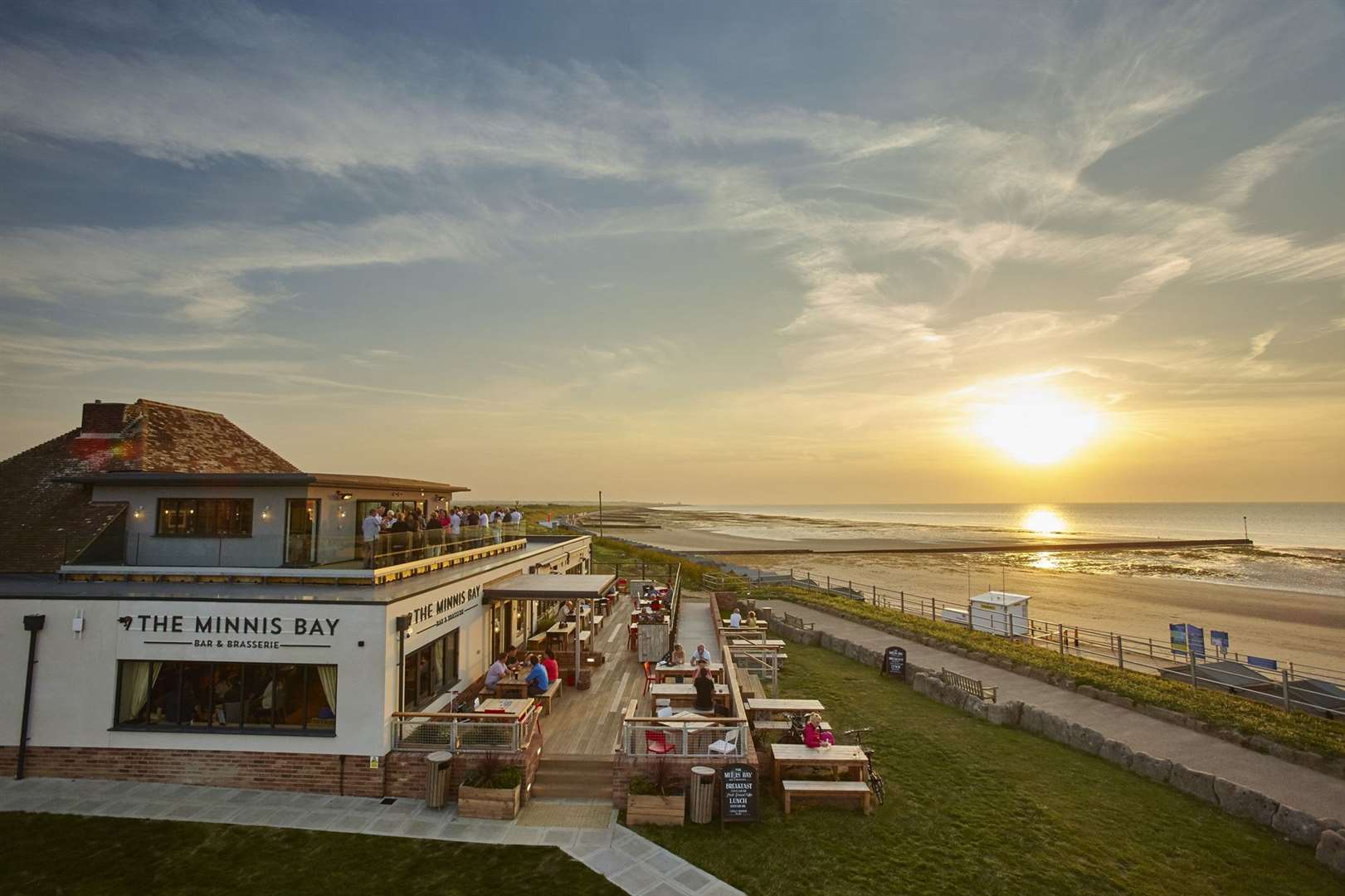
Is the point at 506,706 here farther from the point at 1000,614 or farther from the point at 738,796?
the point at 1000,614

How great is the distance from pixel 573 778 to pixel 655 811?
2.16 m

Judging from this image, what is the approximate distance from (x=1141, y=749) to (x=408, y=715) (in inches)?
624

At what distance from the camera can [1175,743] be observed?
15117mm

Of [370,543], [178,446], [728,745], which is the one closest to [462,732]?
[370,543]

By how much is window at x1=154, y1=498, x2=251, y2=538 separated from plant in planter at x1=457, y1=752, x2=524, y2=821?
922cm

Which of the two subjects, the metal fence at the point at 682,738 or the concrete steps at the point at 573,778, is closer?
the metal fence at the point at 682,738

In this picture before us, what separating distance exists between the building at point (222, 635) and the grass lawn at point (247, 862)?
1607mm

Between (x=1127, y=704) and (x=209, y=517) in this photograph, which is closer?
(x=209, y=517)

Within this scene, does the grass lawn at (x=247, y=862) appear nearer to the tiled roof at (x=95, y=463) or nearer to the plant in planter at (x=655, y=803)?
the plant in planter at (x=655, y=803)

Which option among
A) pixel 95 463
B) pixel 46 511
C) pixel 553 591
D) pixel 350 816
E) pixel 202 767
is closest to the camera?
pixel 350 816

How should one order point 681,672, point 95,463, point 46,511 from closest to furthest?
point 681,672, point 46,511, point 95,463

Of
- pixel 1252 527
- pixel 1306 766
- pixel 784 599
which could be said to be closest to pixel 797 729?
pixel 1306 766

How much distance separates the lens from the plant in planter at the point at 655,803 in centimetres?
1134

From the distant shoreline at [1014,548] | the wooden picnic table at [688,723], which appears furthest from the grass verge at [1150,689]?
the distant shoreline at [1014,548]
